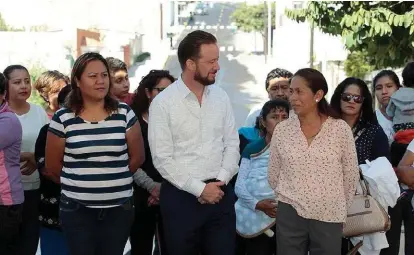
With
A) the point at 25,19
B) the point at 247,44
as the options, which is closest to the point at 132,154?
the point at 25,19

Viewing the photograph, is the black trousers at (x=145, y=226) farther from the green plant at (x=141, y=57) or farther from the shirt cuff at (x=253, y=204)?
the green plant at (x=141, y=57)

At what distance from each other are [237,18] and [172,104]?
6300 cm

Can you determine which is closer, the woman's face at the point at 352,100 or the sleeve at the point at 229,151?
the sleeve at the point at 229,151

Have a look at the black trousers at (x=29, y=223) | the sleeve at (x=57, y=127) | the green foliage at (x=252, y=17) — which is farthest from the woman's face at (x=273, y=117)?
the green foliage at (x=252, y=17)

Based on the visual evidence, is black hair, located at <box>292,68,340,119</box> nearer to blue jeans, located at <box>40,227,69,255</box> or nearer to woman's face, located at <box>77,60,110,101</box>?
woman's face, located at <box>77,60,110,101</box>

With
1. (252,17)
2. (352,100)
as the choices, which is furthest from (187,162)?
(252,17)

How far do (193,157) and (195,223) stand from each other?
1.34ft

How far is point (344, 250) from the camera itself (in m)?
4.95

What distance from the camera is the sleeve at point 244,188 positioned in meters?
4.86

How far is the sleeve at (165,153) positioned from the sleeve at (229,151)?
22 centimetres

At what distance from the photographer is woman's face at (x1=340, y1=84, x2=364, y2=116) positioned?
4844 mm

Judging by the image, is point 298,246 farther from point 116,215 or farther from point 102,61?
point 102,61

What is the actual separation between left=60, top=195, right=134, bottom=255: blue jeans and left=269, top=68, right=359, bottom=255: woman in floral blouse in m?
1.02

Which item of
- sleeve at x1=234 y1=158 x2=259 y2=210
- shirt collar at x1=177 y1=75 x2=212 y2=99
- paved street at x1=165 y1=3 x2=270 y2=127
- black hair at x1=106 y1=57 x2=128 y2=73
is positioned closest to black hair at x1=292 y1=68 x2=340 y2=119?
shirt collar at x1=177 y1=75 x2=212 y2=99
